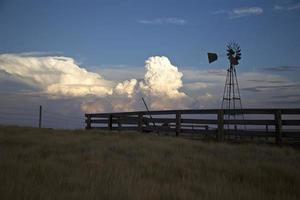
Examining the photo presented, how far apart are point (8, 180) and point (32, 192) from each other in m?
0.75

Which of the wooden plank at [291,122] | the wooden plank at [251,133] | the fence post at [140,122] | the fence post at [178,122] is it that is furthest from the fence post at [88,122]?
the wooden plank at [291,122]

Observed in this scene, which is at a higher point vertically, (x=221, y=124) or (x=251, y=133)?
(x=221, y=124)

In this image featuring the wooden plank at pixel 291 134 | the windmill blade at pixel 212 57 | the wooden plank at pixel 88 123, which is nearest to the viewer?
the wooden plank at pixel 291 134

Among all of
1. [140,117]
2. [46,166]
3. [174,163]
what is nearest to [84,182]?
[46,166]

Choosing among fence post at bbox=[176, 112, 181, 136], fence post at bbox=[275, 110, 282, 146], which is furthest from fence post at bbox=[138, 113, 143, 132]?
fence post at bbox=[275, 110, 282, 146]

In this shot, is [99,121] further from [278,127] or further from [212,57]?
[278,127]

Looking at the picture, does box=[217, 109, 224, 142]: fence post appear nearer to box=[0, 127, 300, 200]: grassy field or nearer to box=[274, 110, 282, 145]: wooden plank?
box=[274, 110, 282, 145]: wooden plank

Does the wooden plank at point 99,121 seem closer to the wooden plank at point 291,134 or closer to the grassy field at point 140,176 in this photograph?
the wooden plank at point 291,134

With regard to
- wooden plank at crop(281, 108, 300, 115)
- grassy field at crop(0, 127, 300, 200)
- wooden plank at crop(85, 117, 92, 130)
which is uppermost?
wooden plank at crop(281, 108, 300, 115)

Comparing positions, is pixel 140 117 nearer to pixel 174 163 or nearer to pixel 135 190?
pixel 174 163

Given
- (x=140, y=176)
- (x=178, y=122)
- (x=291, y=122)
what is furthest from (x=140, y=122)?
(x=140, y=176)

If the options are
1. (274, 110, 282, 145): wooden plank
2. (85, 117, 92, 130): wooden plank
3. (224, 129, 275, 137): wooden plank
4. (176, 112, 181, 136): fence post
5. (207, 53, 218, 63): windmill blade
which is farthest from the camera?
(85, 117, 92, 130): wooden plank

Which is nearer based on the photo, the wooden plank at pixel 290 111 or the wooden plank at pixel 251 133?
the wooden plank at pixel 290 111

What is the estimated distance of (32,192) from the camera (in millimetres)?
5121
